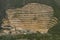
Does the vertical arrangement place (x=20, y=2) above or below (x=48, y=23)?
above

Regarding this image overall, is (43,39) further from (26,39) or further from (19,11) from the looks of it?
(19,11)

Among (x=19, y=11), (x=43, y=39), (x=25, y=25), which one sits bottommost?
(x=43, y=39)

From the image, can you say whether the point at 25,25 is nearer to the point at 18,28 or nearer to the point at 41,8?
the point at 18,28

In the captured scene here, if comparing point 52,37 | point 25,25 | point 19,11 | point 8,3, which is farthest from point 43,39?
point 8,3

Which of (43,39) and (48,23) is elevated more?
(48,23)

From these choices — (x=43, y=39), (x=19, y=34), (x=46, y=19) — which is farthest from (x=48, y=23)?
(x=19, y=34)

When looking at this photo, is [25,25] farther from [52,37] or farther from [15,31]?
[52,37]
